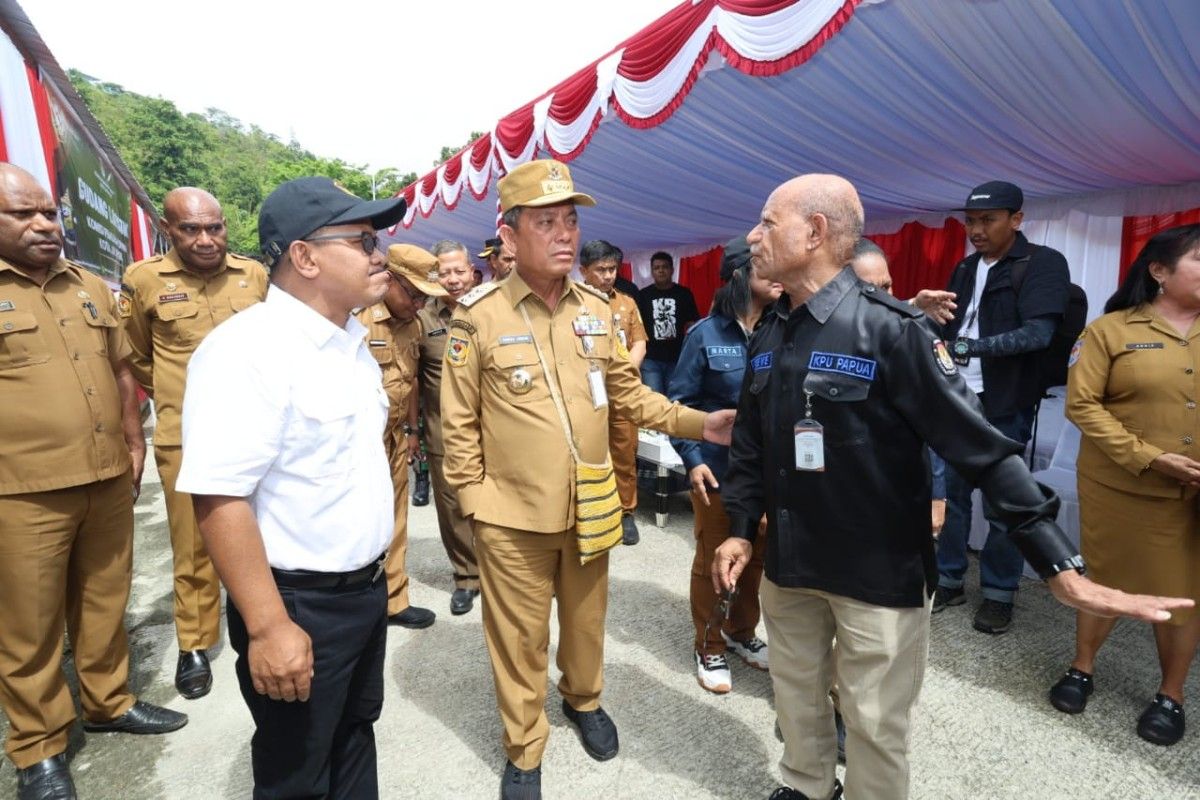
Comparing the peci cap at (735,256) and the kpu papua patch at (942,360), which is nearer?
the kpu papua patch at (942,360)

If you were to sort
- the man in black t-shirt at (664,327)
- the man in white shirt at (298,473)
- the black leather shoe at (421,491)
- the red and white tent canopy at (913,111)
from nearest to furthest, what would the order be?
the man in white shirt at (298,473)
the red and white tent canopy at (913,111)
the black leather shoe at (421,491)
the man in black t-shirt at (664,327)

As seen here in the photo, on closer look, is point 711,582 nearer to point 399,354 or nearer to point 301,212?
point 399,354

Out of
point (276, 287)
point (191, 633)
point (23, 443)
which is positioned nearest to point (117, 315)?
point (23, 443)

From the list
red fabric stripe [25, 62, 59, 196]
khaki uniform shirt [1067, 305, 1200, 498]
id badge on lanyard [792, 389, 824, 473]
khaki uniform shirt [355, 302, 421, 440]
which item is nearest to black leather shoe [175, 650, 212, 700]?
khaki uniform shirt [355, 302, 421, 440]

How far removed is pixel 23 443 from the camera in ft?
7.06

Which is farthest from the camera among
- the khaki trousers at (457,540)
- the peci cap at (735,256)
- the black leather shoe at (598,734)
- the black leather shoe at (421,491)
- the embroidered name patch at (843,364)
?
the black leather shoe at (421,491)

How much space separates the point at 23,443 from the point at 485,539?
1617mm

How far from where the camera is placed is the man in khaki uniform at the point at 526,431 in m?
2.08

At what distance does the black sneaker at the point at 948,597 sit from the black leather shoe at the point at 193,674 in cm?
371

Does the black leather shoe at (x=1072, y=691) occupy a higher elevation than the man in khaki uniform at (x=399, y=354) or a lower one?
lower

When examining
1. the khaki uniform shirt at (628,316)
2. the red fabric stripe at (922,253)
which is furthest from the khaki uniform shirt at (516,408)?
the red fabric stripe at (922,253)

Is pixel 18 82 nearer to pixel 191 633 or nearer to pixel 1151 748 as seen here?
pixel 191 633

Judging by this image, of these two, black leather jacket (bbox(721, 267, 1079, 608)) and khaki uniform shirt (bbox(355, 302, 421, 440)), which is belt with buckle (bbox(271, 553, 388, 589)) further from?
khaki uniform shirt (bbox(355, 302, 421, 440))

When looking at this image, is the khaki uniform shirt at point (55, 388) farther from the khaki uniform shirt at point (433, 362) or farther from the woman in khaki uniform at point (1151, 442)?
the woman in khaki uniform at point (1151, 442)
